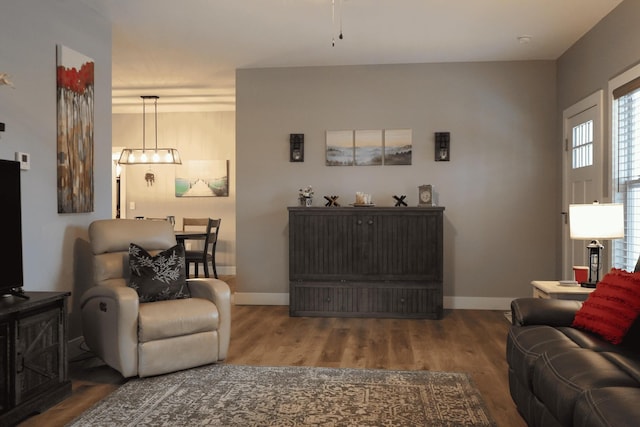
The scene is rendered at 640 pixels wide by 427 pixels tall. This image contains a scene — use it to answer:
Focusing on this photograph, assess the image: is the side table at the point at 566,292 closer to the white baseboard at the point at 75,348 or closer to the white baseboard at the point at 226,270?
the white baseboard at the point at 75,348

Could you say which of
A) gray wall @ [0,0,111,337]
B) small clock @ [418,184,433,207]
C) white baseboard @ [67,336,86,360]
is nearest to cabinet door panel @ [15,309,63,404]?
gray wall @ [0,0,111,337]

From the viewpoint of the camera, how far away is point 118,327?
3379 mm

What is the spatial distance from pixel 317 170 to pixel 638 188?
3140mm

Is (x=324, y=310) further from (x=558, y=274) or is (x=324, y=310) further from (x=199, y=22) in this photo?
(x=199, y=22)

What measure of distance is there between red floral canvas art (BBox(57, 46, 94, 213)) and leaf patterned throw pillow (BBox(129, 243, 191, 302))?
23.7 inches

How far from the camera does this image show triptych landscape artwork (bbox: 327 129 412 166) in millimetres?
5980

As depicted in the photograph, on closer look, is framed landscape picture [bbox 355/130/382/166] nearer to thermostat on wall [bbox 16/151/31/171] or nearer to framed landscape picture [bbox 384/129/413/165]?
framed landscape picture [bbox 384/129/413/165]

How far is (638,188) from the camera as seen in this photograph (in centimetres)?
392

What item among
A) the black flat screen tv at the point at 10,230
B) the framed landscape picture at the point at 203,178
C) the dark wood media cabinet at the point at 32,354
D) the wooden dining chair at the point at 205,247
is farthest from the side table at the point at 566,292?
the framed landscape picture at the point at 203,178

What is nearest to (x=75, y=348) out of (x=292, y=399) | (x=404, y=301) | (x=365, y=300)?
(x=292, y=399)

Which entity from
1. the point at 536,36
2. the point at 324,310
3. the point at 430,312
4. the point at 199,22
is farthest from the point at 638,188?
the point at 199,22

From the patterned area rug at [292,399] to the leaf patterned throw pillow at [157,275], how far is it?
53cm

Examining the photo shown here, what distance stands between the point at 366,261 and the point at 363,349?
4.48 feet

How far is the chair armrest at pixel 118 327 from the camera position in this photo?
3.38 meters
